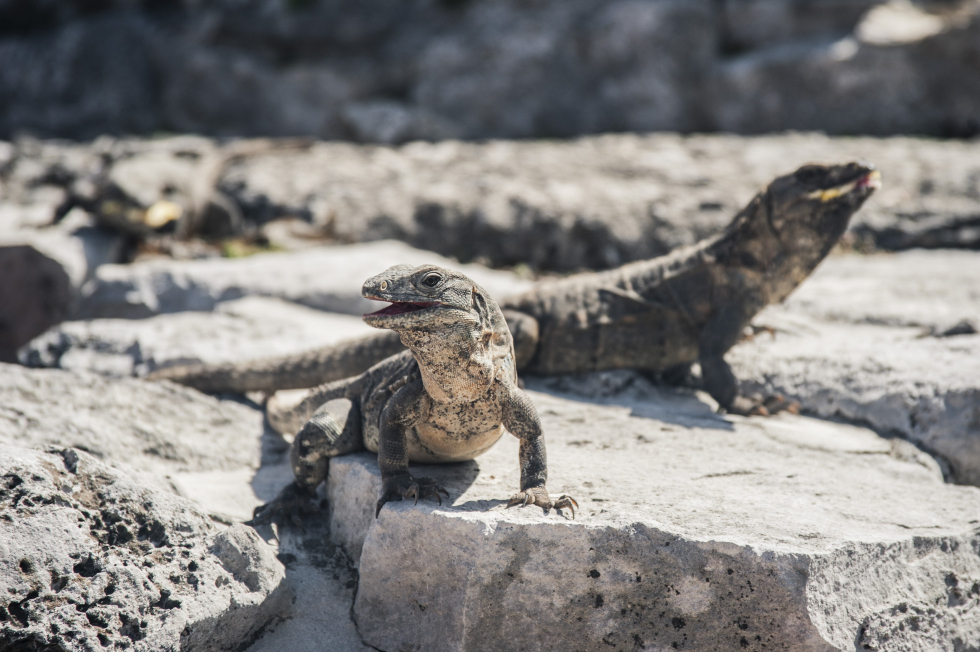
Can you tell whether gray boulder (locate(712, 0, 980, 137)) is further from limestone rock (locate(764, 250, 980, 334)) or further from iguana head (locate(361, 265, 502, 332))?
iguana head (locate(361, 265, 502, 332))

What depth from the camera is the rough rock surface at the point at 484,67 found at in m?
14.7

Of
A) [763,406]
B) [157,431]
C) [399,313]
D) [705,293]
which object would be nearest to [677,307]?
[705,293]

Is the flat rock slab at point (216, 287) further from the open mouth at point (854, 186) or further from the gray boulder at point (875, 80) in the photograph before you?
the gray boulder at point (875, 80)

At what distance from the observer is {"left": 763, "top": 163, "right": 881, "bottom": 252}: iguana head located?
562 cm

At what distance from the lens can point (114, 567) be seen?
3193mm

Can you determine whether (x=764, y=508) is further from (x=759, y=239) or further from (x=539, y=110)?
(x=539, y=110)

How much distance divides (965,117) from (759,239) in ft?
36.2

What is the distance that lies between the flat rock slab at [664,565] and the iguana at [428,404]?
0.61ft

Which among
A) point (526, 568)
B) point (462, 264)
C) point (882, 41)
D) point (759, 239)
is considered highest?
point (882, 41)

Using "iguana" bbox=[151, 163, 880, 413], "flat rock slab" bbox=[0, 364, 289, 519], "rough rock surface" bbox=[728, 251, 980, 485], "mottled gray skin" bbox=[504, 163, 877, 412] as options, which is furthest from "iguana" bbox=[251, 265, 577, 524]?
"rough rock surface" bbox=[728, 251, 980, 485]

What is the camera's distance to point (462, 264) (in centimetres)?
1028

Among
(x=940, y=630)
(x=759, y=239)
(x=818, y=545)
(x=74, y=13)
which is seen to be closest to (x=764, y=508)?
(x=818, y=545)

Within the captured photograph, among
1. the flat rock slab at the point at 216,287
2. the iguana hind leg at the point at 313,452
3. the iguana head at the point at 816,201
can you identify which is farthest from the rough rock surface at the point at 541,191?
the iguana hind leg at the point at 313,452

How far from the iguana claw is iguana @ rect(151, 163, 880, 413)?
2.00 metres
